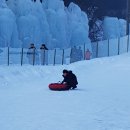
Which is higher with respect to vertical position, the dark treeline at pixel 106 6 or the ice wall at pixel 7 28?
the dark treeline at pixel 106 6

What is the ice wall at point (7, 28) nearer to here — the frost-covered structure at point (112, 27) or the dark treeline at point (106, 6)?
the dark treeline at point (106, 6)

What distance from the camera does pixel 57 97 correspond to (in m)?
16.9

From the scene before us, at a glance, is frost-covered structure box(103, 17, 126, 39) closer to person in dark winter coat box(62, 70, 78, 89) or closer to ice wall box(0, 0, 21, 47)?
ice wall box(0, 0, 21, 47)

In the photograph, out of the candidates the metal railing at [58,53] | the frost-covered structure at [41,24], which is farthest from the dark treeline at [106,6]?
the metal railing at [58,53]

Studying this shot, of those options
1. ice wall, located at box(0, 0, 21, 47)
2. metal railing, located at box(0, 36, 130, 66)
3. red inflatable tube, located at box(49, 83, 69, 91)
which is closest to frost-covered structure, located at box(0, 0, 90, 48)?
ice wall, located at box(0, 0, 21, 47)

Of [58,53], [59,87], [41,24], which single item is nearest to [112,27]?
[41,24]

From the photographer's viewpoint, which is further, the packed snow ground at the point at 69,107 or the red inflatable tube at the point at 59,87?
the red inflatable tube at the point at 59,87

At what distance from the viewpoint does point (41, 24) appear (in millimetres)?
46812

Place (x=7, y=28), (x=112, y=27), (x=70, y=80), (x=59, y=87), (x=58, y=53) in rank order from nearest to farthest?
(x=59, y=87) < (x=70, y=80) < (x=7, y=28) < (x=58, y=53) < (x=112, y=27)

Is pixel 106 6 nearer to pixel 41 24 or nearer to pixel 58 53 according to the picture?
pixel 41 24

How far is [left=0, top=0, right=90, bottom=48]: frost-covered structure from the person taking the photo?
4172 centimetres

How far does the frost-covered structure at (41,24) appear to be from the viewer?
137ft

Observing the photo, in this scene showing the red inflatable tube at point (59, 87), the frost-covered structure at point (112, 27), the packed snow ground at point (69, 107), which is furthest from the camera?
the frost-covered structure at point (112, 27)

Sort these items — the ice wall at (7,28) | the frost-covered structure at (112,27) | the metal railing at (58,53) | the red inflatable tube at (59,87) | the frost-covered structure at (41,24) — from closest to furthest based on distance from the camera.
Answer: the red inflatable tube at (59,87)
the metal railing at (58,53)
the ice wall at (7,28)
the frost-covered structure at (41,24)
the frost-covered structure at (112,27)
